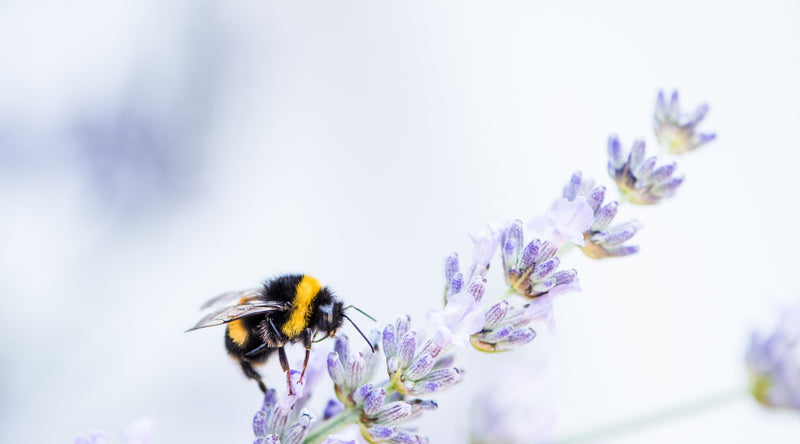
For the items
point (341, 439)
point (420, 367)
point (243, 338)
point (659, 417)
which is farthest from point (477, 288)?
point (659, 417)

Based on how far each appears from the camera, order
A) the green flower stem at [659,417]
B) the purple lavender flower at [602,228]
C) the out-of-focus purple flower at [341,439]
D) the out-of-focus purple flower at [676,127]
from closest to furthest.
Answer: the out-of-focus purple flower at [341,439]
the purple lavender flower at [602,228]
the out-of-focus purple flower at [676,127]
the green flower stem at [659,417]

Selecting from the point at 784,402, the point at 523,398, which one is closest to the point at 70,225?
the point at 523,398

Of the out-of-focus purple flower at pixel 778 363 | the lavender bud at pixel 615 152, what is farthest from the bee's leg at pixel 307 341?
the out-of-focus purple flower at pixel 778 363

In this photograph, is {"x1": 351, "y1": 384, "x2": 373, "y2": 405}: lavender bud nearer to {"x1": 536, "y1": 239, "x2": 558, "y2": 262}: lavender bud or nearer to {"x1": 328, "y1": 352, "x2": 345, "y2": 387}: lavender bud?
{"x1": 328, "y1": 352, "x2": 345, "y2": 387}: lavender bud

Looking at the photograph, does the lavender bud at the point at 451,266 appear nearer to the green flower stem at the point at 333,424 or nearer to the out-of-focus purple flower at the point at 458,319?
the out-of-focus purple flower at the point at 458,319

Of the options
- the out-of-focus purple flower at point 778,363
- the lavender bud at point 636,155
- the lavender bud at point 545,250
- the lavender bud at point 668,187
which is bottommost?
the out-of-focus purple flower at point 778,363

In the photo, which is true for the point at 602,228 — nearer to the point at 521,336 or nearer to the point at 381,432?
the point at 521,336

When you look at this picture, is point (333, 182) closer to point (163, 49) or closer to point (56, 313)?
point (163, 49)
